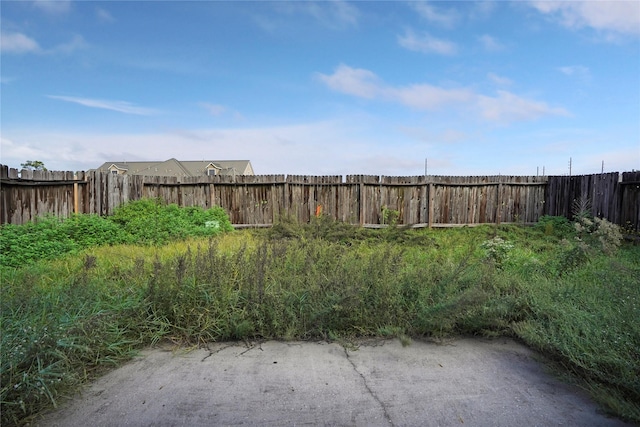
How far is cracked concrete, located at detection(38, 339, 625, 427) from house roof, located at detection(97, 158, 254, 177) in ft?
102

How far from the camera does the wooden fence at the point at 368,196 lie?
31.6ft

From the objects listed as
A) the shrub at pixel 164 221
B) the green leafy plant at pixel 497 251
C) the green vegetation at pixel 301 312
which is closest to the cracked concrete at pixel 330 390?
the green vegetation at pixel 301 312

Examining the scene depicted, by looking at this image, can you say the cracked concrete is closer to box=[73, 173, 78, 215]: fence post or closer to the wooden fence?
the wooden fence

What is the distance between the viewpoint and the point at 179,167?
3322 cm

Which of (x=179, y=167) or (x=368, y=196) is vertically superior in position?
(x=179, y=167)

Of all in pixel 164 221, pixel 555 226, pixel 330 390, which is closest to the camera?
pixel 330 390

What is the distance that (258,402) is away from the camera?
215cm

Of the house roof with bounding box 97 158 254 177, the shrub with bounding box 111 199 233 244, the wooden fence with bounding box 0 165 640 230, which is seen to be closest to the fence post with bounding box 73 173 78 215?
the wooden fence with bounding box 0 165 640 230

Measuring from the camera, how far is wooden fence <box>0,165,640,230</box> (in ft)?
31.6

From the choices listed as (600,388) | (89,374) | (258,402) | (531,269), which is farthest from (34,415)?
(531,269)

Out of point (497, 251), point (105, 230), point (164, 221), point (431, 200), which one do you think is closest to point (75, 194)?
point (105, 230)

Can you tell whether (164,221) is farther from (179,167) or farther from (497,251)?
(179,167)

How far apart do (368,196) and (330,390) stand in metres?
8.89

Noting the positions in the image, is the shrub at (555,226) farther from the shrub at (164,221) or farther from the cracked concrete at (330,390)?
the shrub at (164,221)
